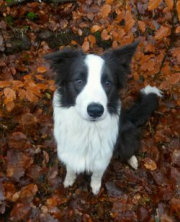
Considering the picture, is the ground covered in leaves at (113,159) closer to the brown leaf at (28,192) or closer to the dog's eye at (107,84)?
the brown leaf at (28,192)

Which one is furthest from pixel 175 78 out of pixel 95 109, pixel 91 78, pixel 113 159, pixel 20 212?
pixel 20 212

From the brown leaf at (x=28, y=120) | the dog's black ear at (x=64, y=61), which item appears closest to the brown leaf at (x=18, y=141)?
the brown leaf at (x=28, y=120)

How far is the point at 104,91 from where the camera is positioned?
7.46ft

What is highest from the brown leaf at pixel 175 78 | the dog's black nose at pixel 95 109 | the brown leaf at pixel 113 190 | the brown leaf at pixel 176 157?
the dog's black nose at pixel 95 109

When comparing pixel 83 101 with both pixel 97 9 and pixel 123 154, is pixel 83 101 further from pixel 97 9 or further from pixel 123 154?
pixel 97 9

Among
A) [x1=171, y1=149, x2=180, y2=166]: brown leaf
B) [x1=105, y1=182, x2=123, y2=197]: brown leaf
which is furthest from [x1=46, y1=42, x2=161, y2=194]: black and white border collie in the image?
[x1=171, y1=149, x2=180, y2=166]: brown leaf

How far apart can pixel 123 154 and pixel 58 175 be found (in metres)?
0.82

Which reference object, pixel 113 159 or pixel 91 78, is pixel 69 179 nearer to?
pixel 113 159

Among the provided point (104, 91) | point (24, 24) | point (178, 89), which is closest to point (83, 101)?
point (104, 91)

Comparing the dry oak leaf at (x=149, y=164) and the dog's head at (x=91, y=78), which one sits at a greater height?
the dog's head at (x=91, y=78)

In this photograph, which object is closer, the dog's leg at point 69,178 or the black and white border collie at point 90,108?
the black and white border collie at point 90,108

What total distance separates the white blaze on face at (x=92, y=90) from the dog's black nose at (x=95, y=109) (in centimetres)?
2

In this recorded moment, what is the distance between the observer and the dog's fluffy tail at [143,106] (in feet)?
11.3

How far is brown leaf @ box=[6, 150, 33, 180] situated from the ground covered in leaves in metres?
0.01
